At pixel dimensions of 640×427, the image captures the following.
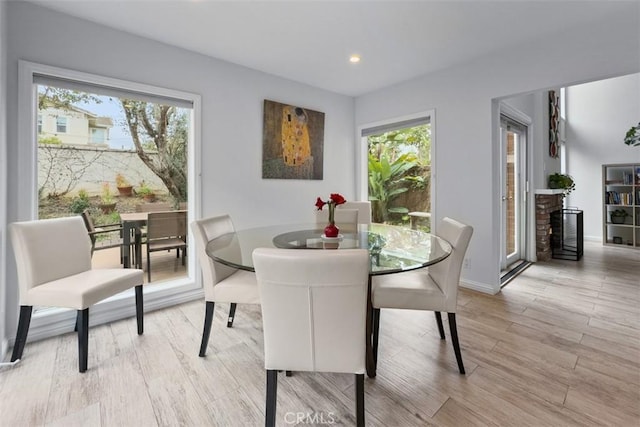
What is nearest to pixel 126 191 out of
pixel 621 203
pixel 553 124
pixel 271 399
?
pixel 271 399

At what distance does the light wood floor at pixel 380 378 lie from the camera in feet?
4.64

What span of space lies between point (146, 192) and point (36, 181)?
76cm

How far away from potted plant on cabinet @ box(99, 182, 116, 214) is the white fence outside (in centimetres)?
3

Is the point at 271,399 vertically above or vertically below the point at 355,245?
below

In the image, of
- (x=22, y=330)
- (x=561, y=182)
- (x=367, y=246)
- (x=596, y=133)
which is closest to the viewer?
(x=22, y=330)

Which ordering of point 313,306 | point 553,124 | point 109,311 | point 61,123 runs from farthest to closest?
point 553,124
point 109,311
point 61,123
point 313,306

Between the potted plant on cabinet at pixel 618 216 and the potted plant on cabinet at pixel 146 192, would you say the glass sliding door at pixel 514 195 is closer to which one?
the potted plant on cabinet at pixel 618 216

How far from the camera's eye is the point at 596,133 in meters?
5.62

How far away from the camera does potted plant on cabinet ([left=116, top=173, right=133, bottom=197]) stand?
2.63 meters

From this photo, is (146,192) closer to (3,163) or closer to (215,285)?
(3,163)

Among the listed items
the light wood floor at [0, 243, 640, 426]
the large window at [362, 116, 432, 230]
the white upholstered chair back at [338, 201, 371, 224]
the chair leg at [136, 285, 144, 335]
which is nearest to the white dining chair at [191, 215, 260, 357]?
the light wood floor at [0, 243, 640, 426]

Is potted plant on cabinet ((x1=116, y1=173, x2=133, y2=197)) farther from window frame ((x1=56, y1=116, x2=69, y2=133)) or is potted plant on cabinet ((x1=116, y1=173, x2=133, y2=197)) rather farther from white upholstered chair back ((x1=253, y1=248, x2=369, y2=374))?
white upholstered chair back ((x1=253, y1=248, x2=369, y2=374))

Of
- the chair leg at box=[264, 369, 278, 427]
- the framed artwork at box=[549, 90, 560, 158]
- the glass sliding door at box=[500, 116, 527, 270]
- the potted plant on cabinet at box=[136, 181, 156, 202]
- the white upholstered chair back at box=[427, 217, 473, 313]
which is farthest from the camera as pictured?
the framed artwork at box=[549, 90, 560, 158]

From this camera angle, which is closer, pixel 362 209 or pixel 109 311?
pixel 109 311
